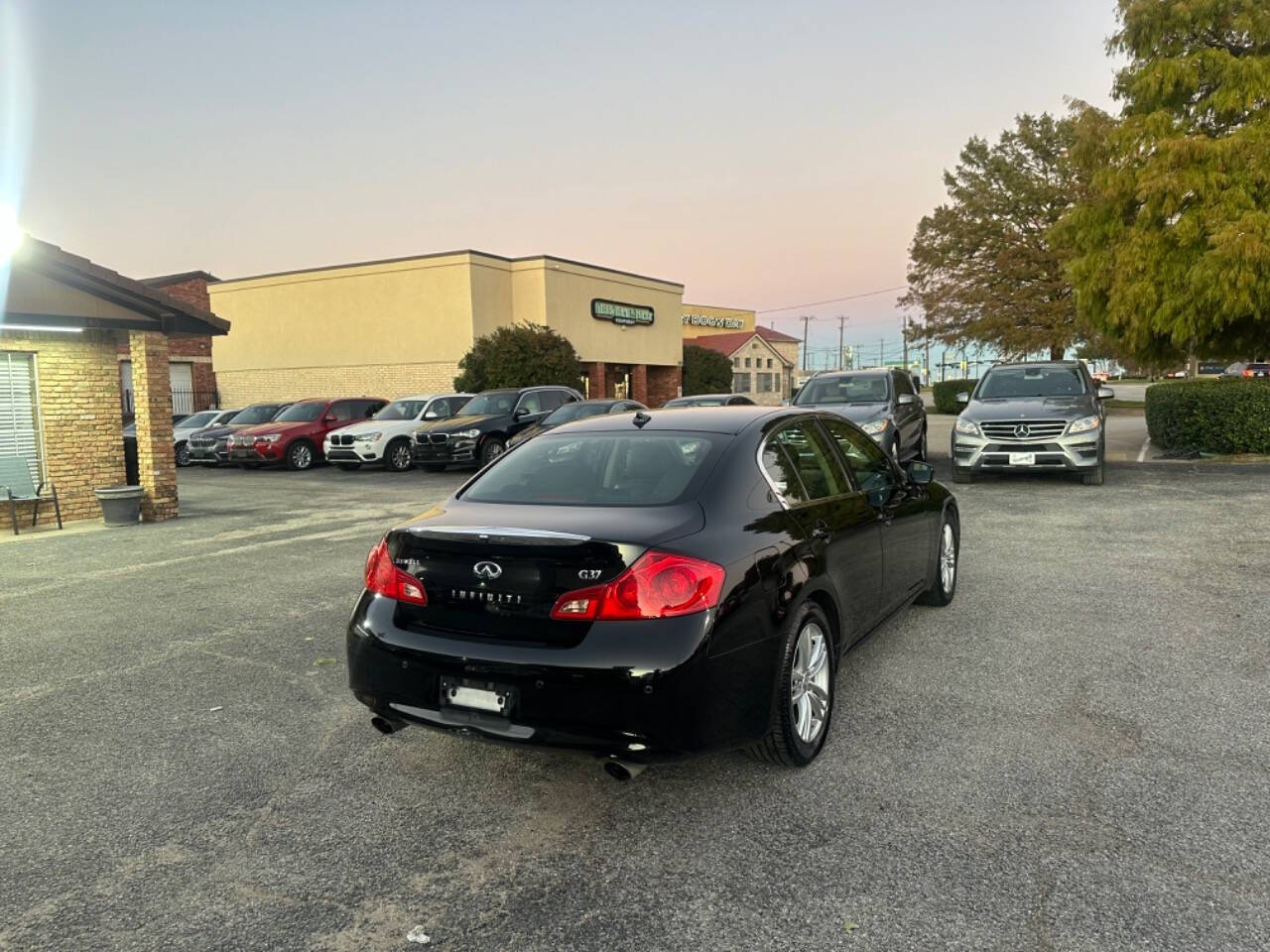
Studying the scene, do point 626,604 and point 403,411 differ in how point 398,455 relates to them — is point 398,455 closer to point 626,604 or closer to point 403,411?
point 403,411

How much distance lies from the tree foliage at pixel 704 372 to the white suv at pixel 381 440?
31820mm

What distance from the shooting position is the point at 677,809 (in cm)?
346

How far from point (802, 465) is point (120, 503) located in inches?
428

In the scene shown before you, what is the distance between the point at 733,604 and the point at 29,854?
2.70 metres

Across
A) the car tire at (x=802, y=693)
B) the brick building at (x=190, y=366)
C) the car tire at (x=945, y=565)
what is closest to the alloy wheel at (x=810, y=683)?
the car tire at (x=802, y=693)

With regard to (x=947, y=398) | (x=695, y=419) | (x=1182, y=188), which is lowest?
(x=695, y=419)

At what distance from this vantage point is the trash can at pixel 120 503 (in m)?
12.0

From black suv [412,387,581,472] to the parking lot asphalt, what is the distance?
475 inches

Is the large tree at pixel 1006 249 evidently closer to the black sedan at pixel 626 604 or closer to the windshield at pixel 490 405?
the windshield at pixel 490 405

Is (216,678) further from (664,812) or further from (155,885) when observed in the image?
(664,812)

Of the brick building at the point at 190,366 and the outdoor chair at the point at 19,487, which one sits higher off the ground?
the brick building at the point at 190,366

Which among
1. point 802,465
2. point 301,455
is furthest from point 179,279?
point 802,465

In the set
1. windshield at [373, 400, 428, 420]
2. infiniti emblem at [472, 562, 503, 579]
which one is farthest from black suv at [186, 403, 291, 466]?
infiniti emblem at [472, 562, 503, 579]

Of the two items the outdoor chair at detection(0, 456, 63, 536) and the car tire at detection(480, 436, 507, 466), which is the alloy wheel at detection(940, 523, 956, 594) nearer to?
the outdoor chair at detection(0, 456, 63, 536)
